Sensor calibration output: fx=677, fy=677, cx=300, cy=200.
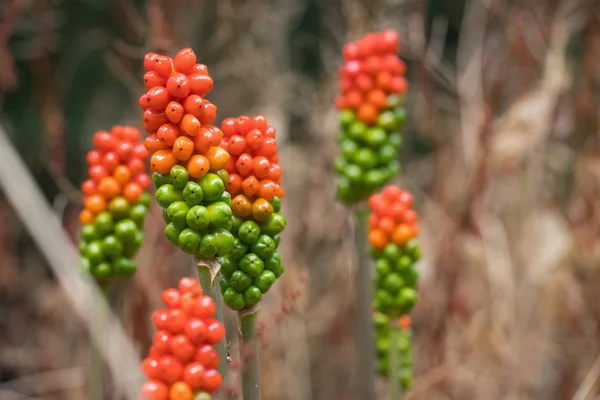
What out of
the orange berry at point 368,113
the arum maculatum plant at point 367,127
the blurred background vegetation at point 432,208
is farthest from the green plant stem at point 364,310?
the blurred background vegetation at point 432,208

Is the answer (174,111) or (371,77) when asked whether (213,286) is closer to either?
(174,111)

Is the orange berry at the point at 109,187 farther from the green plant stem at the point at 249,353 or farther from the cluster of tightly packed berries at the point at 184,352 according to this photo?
the cluster of tightly packed berries at the point at 184,352

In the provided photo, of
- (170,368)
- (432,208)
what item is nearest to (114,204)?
(170,368)

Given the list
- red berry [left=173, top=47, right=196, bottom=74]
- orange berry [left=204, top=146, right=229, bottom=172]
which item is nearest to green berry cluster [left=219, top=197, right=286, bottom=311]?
orange berry [left=204, top=146, right=229, bottom=172]

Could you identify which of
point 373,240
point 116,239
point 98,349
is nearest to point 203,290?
point 116,239

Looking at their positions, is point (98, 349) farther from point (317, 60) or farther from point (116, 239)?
point (317, 60)

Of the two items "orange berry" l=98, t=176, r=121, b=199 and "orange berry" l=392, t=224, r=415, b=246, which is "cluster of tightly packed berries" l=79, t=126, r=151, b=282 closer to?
"orange berry" l=98, t=176, r=121, b=199
